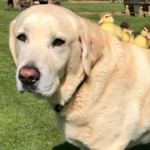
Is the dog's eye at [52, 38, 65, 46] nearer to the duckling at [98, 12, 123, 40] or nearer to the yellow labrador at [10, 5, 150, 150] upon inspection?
the yellow labrador at [10, 5, 150, 150]

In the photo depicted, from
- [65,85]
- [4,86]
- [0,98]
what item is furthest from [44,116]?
[65,85]

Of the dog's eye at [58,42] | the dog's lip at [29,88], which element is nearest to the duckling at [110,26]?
the dog's eye at [58,42]

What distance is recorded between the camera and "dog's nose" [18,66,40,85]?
91.0 inches

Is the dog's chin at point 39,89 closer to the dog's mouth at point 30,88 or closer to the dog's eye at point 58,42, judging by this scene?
the dog's mouth at point 30,88

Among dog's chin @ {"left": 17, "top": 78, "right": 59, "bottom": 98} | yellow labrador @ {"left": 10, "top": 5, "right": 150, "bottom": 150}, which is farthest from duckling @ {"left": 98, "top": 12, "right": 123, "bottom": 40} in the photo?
dog's chin @ {"left": 17, "top": 78, "right": 59, "bottom": 98}

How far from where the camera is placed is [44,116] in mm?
4719

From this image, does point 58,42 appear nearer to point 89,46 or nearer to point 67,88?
point 89,46

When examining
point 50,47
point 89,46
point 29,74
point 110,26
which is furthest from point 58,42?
point 110,26

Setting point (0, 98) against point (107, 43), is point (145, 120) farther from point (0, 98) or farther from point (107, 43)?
point (0, 98)

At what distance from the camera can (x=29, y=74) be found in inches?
91.4

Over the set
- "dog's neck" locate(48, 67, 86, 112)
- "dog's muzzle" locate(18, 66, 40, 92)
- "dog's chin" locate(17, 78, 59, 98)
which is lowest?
"dog's neck" locate(48, 67, 86, 112)

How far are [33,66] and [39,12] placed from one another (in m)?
0.42

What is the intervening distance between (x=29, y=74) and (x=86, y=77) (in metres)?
0.54

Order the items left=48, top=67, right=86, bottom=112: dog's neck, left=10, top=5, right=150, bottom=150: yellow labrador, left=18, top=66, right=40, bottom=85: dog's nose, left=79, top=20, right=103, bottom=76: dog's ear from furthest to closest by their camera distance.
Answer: left=48, top=67, right=86, bottom=112: dog's neck
left=79, top=20, right=103, bottom=76: dog's ear
left=10, top=5, right=150, bottom=150: yellow labrador
left=18, top=66, right=40, bottom=85: dog's nose
